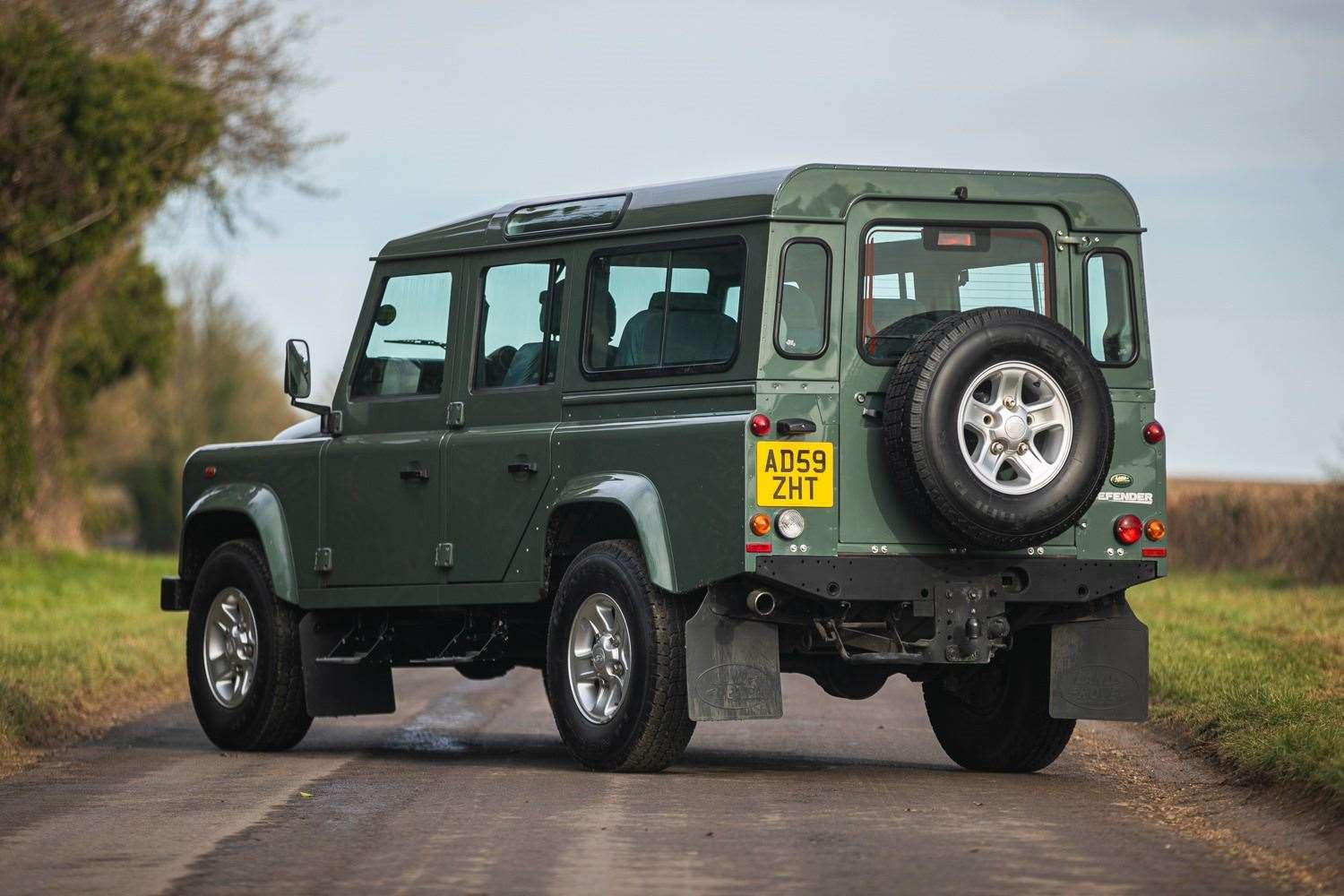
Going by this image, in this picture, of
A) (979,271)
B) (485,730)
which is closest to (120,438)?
(485,730)

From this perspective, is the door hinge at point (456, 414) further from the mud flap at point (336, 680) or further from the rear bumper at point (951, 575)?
the rear bumper at point (951, 575)

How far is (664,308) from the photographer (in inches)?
418

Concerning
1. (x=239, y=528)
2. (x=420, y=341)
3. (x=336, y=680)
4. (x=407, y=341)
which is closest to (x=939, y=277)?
(x=420, y=341)

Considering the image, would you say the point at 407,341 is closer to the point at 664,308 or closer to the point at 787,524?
the point at 664,308

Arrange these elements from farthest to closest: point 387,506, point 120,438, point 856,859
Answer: point 120,438
point 387,506
point 856,859

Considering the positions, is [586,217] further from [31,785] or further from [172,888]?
[172,888]

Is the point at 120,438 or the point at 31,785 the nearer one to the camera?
the point at 31,785

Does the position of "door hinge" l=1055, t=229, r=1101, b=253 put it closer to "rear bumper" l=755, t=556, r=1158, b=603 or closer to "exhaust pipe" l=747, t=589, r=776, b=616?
"rear bumper" l=755, t=556, r=1158, b=603

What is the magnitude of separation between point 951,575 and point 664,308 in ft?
5.89

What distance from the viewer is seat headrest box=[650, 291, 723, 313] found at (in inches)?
408

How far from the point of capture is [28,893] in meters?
7.20

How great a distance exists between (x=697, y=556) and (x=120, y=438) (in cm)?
5575

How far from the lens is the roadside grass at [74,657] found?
13164 mm

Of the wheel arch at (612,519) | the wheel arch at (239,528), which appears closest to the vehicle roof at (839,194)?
the wheel arch at (612,519)
